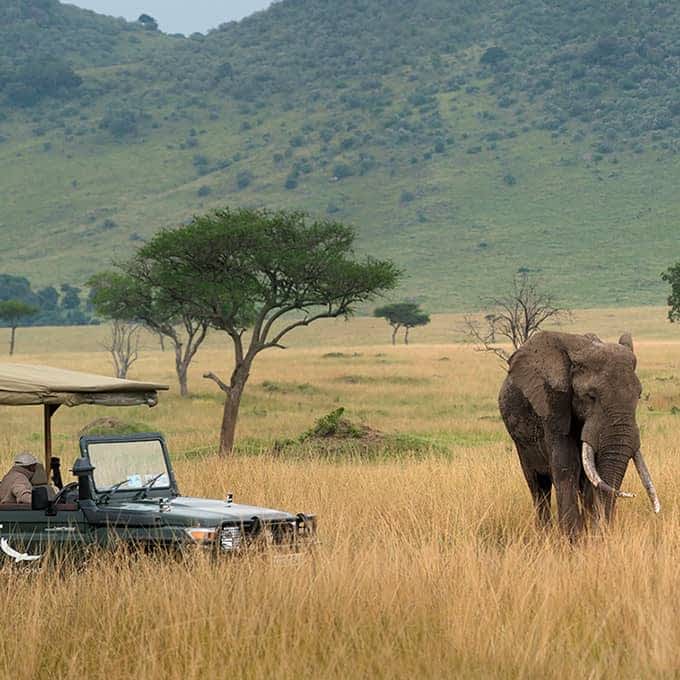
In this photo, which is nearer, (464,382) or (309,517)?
(309,517)

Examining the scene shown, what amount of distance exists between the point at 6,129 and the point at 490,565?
634 feet

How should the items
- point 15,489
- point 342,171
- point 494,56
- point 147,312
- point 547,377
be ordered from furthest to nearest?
point 494,56, point 342,171, point 147,312, point 547,377, point 15,489

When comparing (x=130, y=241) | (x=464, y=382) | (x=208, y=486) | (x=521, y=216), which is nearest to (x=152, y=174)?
(x=130, y=241)

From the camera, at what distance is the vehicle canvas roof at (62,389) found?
9.87 m

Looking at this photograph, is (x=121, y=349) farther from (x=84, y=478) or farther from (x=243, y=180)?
(x=243, y=180)

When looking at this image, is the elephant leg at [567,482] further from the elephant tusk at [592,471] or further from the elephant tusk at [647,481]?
the elephant tusk at [647,481]

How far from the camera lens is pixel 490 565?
9.32 metres

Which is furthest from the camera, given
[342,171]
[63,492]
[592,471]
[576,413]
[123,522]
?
[342,171]

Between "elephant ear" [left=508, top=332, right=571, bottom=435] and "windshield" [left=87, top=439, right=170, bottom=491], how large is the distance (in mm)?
3733

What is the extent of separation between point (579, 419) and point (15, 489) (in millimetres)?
5198

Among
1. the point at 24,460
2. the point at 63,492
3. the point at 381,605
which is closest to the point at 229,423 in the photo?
the point at 24,460

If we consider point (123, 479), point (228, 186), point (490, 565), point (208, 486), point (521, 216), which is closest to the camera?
point (490, 565)

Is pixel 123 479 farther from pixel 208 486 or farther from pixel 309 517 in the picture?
pixel 208 486

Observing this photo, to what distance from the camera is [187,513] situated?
930 centimetres
